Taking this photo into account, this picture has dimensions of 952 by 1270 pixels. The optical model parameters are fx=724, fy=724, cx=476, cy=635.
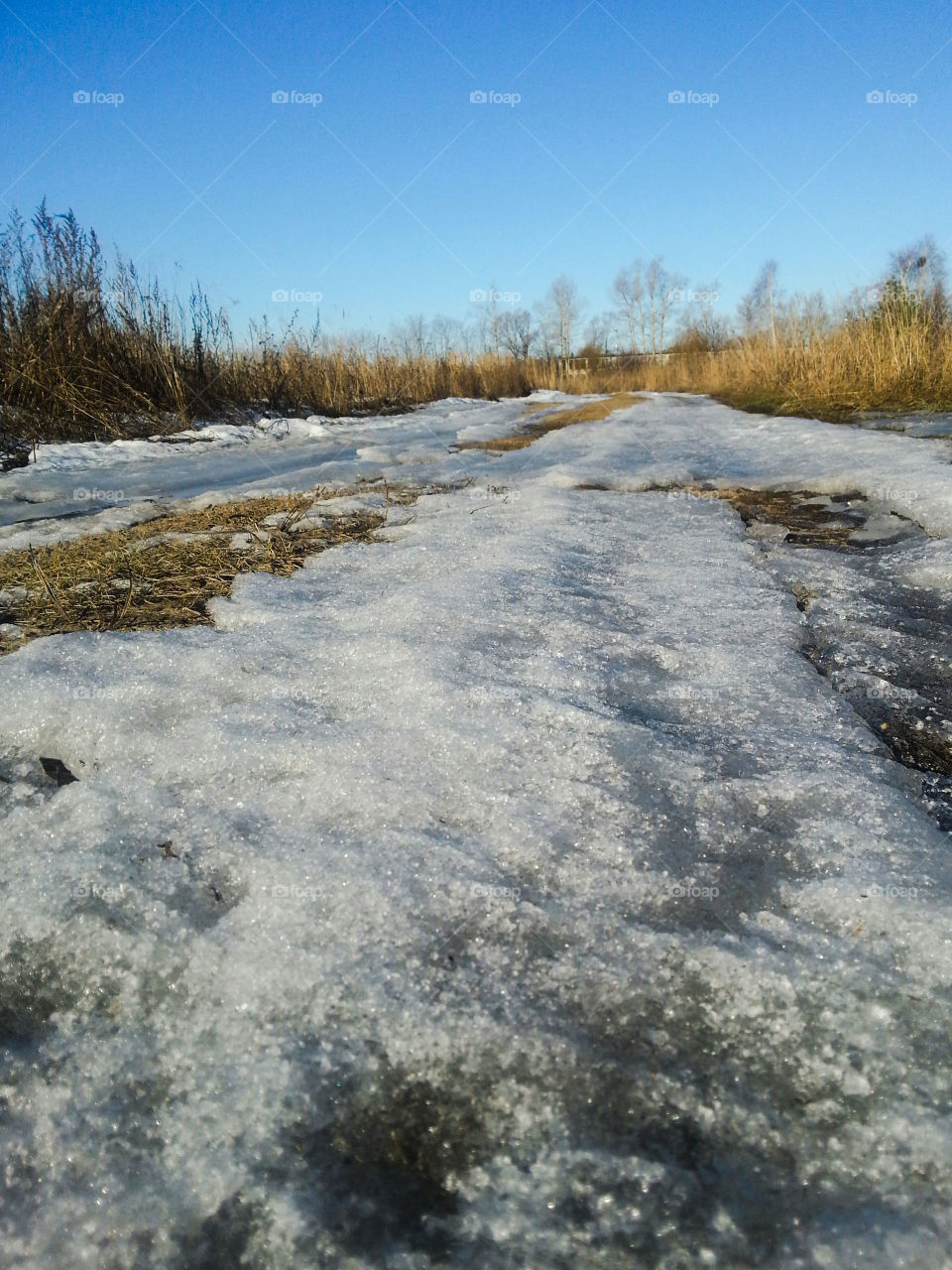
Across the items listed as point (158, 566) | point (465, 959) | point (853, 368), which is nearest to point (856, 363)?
point (853, 368)

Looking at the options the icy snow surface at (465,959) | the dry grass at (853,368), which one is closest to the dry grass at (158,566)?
the icy snow surface at (465,959)

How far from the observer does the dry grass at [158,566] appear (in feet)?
6.06

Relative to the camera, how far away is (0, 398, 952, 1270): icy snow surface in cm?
57

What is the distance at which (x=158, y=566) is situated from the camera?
7.16ft

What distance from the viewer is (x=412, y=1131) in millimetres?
623

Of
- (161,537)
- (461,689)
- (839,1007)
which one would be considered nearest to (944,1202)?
(839,1007)

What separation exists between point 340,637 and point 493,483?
2231mm

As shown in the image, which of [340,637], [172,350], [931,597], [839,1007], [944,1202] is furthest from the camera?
[172,350]

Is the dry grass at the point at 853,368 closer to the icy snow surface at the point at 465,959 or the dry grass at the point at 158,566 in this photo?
the dry grass at the point at 158,566

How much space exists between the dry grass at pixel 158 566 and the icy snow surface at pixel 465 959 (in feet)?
0.98

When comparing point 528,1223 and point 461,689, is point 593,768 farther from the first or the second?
point 528,1223

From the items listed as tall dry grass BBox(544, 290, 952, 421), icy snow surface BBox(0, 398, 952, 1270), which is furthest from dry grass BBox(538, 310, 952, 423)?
icy snow surface BBox(0, 398, 952, 1270)

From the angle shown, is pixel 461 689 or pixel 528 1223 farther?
pixel 461 689

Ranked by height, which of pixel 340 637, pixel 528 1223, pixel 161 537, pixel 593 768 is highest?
pixel 161 537
